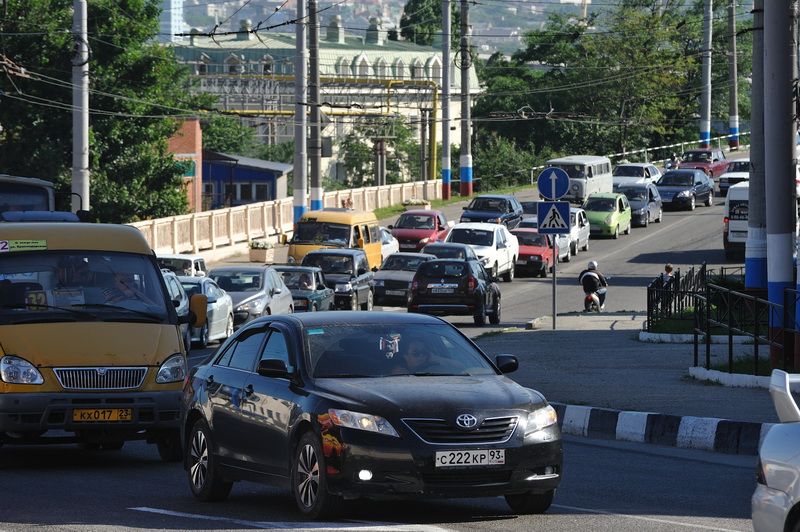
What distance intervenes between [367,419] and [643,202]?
5154 cm

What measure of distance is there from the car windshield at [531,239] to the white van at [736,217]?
586cm

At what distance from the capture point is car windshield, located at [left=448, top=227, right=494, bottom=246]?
4362 cm

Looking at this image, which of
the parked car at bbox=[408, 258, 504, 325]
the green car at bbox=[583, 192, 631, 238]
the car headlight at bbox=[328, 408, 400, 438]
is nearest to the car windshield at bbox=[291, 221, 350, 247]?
the parked car at bbox=[408, 258, 504, 325]

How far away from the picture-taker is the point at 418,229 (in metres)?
50.7

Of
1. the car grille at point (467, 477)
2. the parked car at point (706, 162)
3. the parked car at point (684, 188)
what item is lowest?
the car grille at point (467, 477)

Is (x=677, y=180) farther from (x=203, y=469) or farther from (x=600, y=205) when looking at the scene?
(x=203, y=469)

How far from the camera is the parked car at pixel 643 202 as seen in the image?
5941 cm

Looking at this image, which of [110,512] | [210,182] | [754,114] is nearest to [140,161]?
[210,182]

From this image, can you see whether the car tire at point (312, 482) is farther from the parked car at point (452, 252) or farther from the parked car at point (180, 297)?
the parked car at point (452, 252)

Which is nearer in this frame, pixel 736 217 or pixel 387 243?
pixel 736 217

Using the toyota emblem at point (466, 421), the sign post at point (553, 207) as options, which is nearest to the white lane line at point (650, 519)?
the toyota emblem at point (466, 421)

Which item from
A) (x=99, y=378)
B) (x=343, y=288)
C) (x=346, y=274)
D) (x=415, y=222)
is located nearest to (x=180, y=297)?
(x=343, y=288)

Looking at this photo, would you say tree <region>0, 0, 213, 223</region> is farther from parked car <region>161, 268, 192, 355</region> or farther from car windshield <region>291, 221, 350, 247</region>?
parked car <region>161, 268, 192, 355</region>

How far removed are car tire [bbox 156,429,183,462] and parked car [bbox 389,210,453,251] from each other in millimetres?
36510
